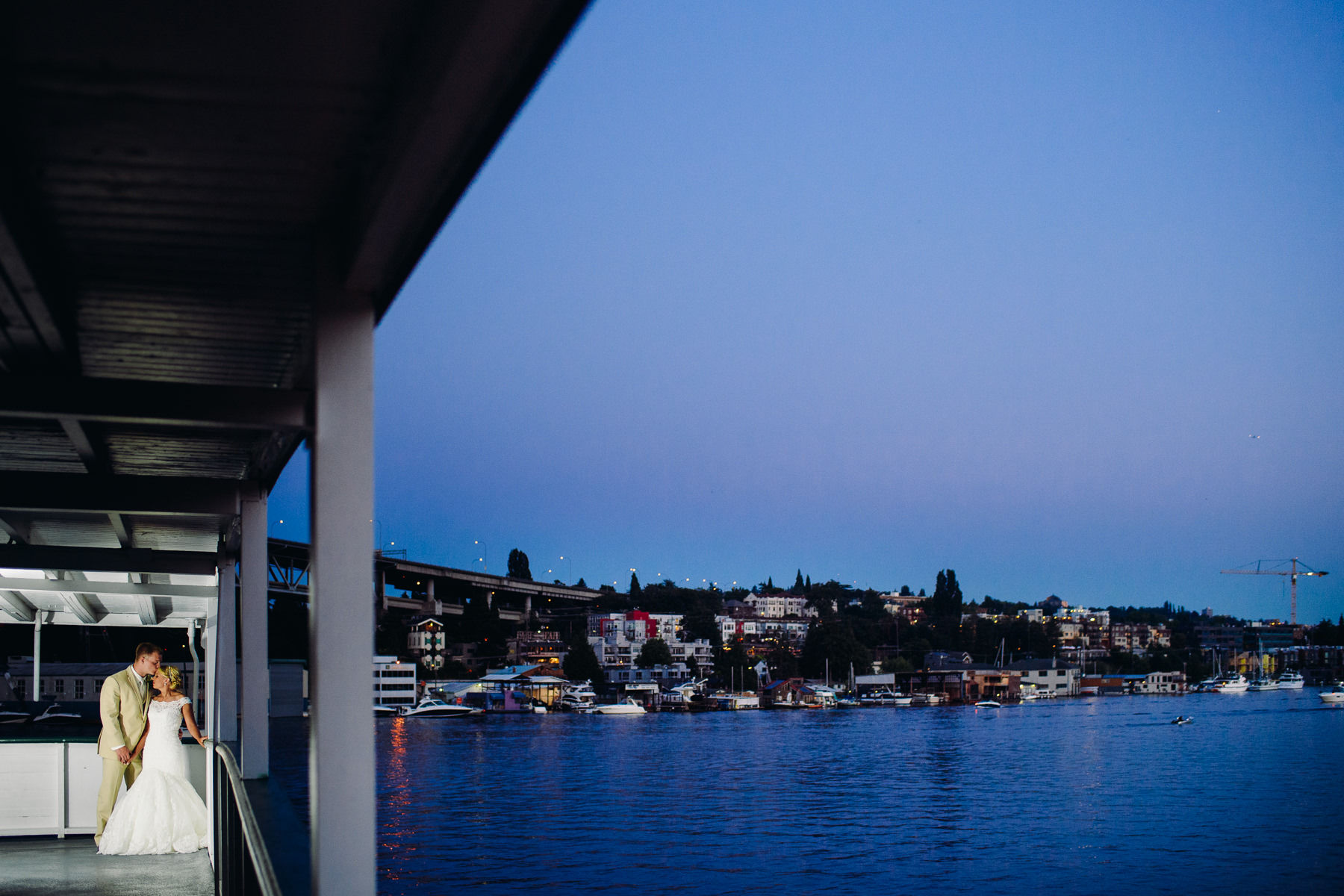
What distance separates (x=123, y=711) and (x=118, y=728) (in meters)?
0.14

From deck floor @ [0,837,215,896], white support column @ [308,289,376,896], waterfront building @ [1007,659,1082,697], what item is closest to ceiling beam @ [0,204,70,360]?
white support column @ [308,289,376,896]

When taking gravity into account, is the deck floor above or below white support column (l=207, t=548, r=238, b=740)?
below

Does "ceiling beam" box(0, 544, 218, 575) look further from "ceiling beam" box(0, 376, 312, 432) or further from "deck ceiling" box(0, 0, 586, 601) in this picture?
"ceiling beam" box(0, 376, 312, 432)

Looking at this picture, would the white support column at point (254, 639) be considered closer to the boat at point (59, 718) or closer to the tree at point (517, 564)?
the boat at point (59, 718)

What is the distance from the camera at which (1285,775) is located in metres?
54.9

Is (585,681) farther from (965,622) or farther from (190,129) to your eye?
(190,129)

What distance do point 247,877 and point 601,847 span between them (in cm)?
3002

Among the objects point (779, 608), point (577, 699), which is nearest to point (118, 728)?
point (577, 699)

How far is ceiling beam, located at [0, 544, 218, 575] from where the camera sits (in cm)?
822

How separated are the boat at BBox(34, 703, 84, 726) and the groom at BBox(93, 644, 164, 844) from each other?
19.0ft

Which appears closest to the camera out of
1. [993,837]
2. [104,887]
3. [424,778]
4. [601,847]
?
A: [104,887]

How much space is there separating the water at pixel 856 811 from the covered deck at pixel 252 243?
78.3ft

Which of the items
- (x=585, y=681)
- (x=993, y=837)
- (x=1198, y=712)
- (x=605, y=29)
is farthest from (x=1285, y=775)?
(x=605, y=29)

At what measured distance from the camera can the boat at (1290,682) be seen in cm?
16538
